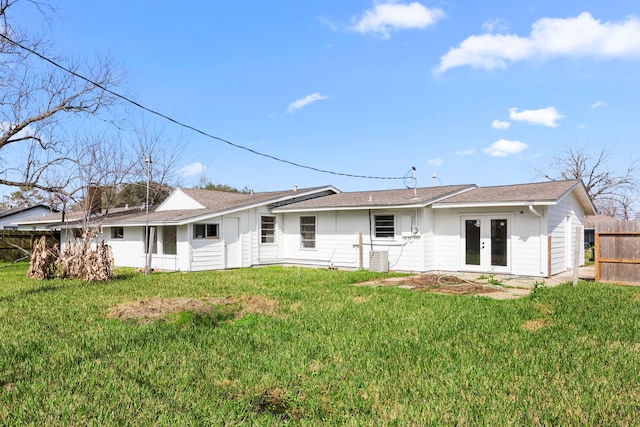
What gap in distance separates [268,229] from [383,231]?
18.3 feet

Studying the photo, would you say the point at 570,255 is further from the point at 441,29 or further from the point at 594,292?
the point at 441,29

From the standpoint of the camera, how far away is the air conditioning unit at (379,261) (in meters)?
15.7

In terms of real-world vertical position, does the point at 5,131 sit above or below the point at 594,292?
above

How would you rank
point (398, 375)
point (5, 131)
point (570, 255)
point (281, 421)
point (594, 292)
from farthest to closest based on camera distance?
point (5, 131) < point (570, 255) < point (594, 292) < point (398, 375) < point (281, 421)

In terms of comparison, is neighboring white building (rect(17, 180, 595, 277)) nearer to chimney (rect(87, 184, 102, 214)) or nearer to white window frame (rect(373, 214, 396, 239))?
white window frame (rect(373, 214, 396, 239))

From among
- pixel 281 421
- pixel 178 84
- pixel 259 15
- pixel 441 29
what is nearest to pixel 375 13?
pixel 441 29

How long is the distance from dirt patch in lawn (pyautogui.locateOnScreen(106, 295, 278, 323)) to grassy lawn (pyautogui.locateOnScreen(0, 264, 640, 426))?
8cm

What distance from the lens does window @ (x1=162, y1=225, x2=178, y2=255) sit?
18.0m

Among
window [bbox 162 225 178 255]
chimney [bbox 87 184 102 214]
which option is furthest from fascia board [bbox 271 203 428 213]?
chimney [bbox 87 184 102 214]

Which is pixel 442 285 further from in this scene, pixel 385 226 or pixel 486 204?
pixel 385 226

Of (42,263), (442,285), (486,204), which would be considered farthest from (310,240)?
(42,263)

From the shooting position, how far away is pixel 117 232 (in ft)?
67.1

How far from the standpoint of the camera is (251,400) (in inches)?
158

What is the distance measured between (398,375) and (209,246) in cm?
1363
